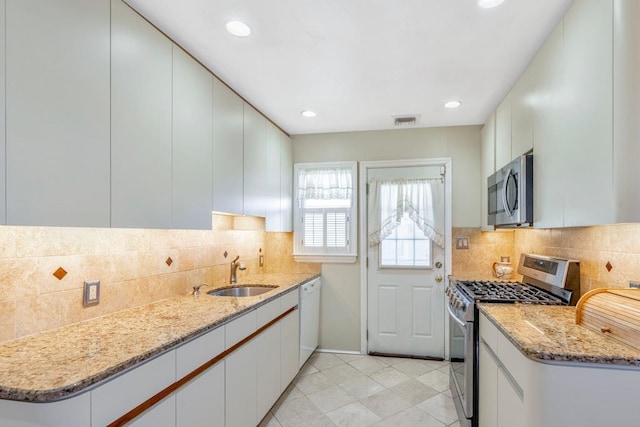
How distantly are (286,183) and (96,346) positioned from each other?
2.61 m

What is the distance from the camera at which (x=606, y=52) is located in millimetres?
1340

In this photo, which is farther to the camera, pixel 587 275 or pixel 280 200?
pixel 280 200

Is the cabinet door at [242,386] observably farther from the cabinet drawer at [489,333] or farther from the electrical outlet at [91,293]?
the cabinet drawer at [489,333]

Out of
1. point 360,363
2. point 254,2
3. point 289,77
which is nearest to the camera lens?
point 254,2

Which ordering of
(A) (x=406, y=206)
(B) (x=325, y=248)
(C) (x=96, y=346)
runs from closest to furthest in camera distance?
1. (C) (x=96, y=346)
2. (A) (x=406, y=206)
3. (B) (x=325, y=248)

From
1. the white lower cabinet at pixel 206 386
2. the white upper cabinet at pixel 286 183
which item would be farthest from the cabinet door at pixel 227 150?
the white upper cabinet at pixel 286 183

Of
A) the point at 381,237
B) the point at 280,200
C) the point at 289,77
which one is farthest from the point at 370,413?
the point at 289,77

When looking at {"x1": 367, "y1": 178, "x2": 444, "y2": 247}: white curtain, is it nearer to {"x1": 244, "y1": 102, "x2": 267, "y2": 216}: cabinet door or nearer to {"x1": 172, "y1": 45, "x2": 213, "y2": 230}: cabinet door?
{"x1": 244, "y1": 102, "x2": 267, "y2": 216}: cabinet door

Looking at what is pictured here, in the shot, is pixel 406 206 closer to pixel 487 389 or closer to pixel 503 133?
pixel 503 133

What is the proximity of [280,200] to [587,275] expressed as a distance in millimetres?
2564

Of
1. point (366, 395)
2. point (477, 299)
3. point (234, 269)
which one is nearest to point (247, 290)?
point (234, 269)

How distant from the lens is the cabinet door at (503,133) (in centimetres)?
256

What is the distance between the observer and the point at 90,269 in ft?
5.70

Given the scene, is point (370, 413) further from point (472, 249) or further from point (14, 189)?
point (14, 189)
